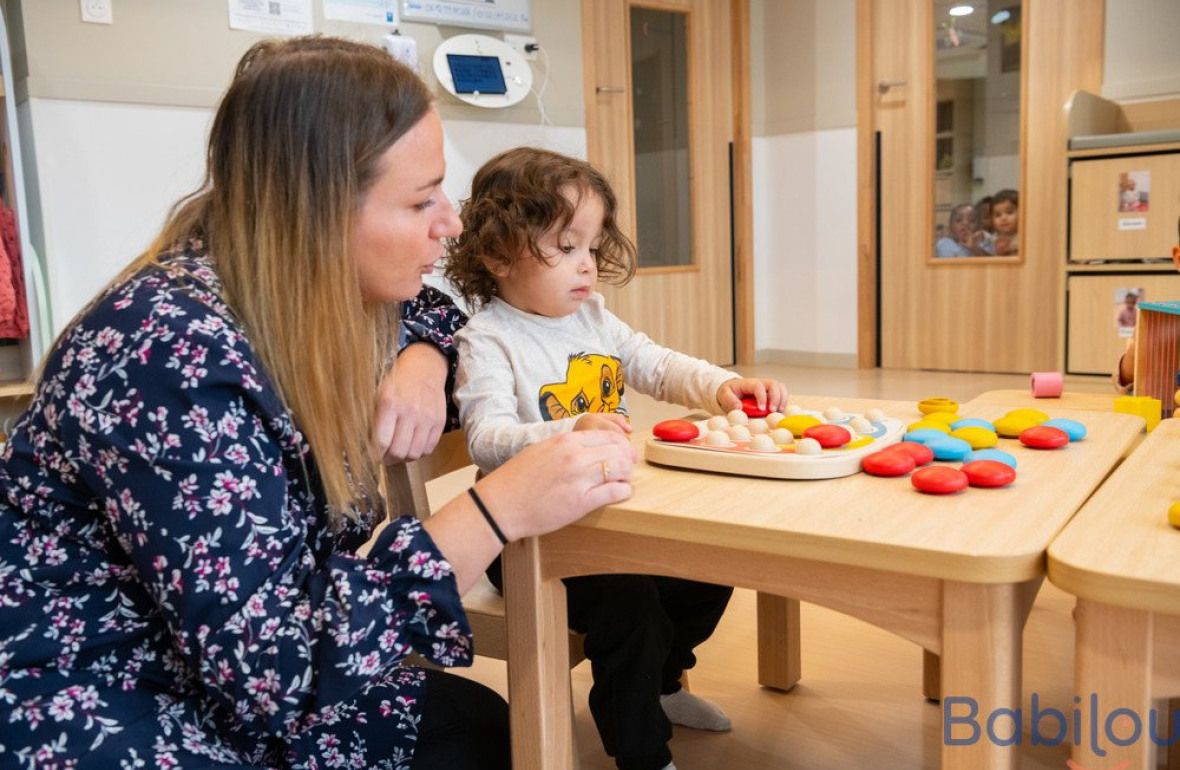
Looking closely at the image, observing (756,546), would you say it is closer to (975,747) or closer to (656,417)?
(975,747)

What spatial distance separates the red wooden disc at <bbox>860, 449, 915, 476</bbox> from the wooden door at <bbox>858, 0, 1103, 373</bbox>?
3611 millimetres

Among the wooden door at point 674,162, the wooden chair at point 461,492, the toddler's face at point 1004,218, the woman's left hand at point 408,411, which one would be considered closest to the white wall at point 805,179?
the wooden door at point 674,162

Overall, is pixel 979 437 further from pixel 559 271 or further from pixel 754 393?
pixel 559 271

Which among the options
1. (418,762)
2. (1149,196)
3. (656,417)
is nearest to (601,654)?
(418,762)

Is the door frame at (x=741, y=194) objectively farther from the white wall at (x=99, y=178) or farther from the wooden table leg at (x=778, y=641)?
the wooden table leg at (x=778, y=641)

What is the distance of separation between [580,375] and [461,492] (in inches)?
13.4

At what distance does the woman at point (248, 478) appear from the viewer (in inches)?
28.2

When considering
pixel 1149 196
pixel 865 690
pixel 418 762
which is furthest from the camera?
pixel 1149 196

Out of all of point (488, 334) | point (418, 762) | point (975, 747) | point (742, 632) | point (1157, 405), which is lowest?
point (742, 632)

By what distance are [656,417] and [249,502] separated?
3.02 meters

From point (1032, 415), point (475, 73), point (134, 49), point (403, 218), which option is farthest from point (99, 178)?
point (1032, 415)

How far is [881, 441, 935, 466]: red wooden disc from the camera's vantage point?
905 mm

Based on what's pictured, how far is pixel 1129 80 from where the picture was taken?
13.3 ft

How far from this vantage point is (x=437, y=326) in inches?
51.5
